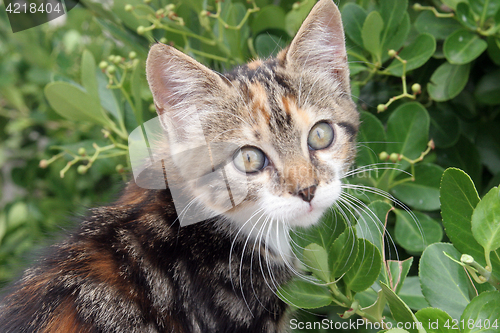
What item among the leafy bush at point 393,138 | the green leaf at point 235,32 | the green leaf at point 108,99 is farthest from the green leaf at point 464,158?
the green leaf at point 108,99

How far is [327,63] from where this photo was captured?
135 centimetres

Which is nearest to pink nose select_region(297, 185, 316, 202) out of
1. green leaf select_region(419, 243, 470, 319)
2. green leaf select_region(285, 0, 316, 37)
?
green leaf select_region(419, 243, 470, 319)

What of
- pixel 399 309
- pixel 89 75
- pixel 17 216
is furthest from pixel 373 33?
pixel 17 216

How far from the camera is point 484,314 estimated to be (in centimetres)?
69

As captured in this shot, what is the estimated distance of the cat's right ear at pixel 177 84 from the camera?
109 cm

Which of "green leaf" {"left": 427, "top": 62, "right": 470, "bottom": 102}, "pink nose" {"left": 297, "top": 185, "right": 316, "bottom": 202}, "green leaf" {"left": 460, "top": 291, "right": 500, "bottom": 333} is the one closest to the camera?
"green leaf" {"left": 460, "top": 291, "right": 500, "bottom": 333}

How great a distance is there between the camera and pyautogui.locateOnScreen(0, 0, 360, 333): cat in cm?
Result: 108

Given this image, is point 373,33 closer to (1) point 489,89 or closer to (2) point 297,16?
(2) point 297,16

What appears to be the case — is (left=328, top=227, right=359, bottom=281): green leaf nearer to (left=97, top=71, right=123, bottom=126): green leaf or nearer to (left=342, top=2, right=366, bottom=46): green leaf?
(left=342, top=2, right=366, bottom=46): green leaf

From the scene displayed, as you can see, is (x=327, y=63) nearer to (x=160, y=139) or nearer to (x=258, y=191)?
(x=258, y=191)

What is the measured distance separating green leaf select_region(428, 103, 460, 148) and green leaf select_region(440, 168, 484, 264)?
58 centimetres

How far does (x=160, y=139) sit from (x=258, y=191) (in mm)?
416

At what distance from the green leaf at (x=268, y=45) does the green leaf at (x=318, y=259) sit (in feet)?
2.72

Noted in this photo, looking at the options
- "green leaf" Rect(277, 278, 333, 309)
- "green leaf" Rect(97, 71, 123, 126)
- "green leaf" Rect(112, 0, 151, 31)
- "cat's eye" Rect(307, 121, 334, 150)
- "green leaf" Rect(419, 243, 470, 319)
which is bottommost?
"green leaf" Rect(277, 278, 333, 309)
